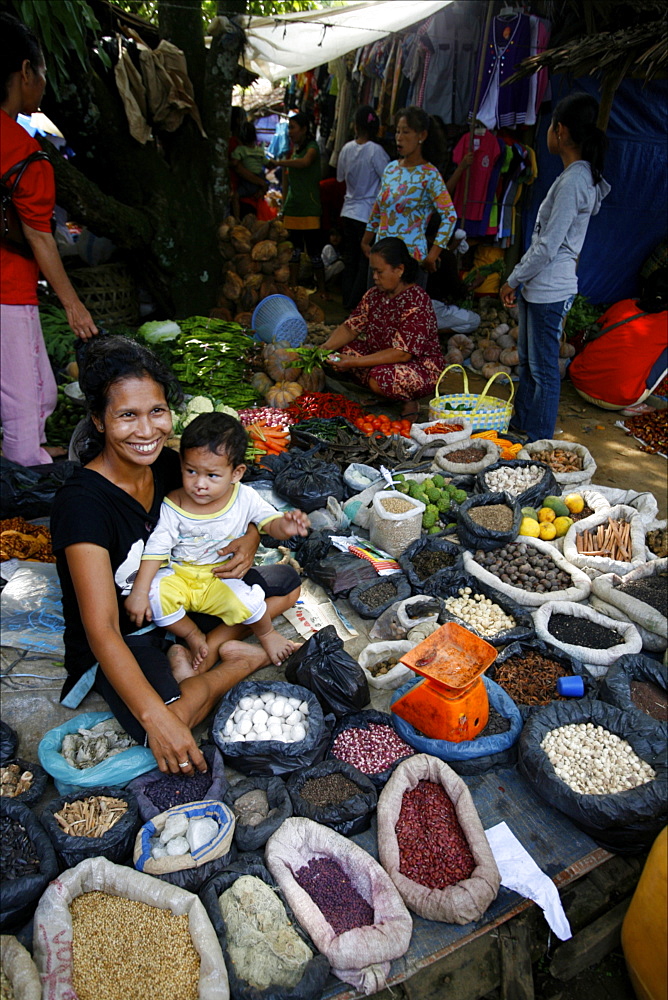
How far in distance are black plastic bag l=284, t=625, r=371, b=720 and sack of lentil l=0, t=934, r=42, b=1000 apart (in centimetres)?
119

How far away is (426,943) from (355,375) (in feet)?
14.1

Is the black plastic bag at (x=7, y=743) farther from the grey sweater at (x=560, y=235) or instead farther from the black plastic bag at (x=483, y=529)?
the grey sweater at (x=560, y=235)

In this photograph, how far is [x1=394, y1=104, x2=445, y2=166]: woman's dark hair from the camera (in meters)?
5.13

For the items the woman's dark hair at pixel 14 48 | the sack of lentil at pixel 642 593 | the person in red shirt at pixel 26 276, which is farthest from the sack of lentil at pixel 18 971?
the woman's dark hair at pixel 14 48

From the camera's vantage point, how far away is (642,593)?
302cm

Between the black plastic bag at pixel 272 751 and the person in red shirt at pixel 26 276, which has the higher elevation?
the person in red shirt at pixel 26 276

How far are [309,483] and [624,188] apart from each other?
17.1 feet

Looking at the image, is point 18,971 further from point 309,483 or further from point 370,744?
point 309,483

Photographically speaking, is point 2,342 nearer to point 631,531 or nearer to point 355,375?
point 355,375

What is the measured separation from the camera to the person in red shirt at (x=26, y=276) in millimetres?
3104

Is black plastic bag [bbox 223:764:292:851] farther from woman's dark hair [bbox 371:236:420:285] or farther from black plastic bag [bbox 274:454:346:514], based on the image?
woman's dark hair [bbox 371:236:420:285]

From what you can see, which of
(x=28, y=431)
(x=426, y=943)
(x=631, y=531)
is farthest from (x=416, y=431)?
(x=426, y=943)

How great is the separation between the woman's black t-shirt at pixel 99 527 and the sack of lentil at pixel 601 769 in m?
1.54

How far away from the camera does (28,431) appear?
3805 millimetres
